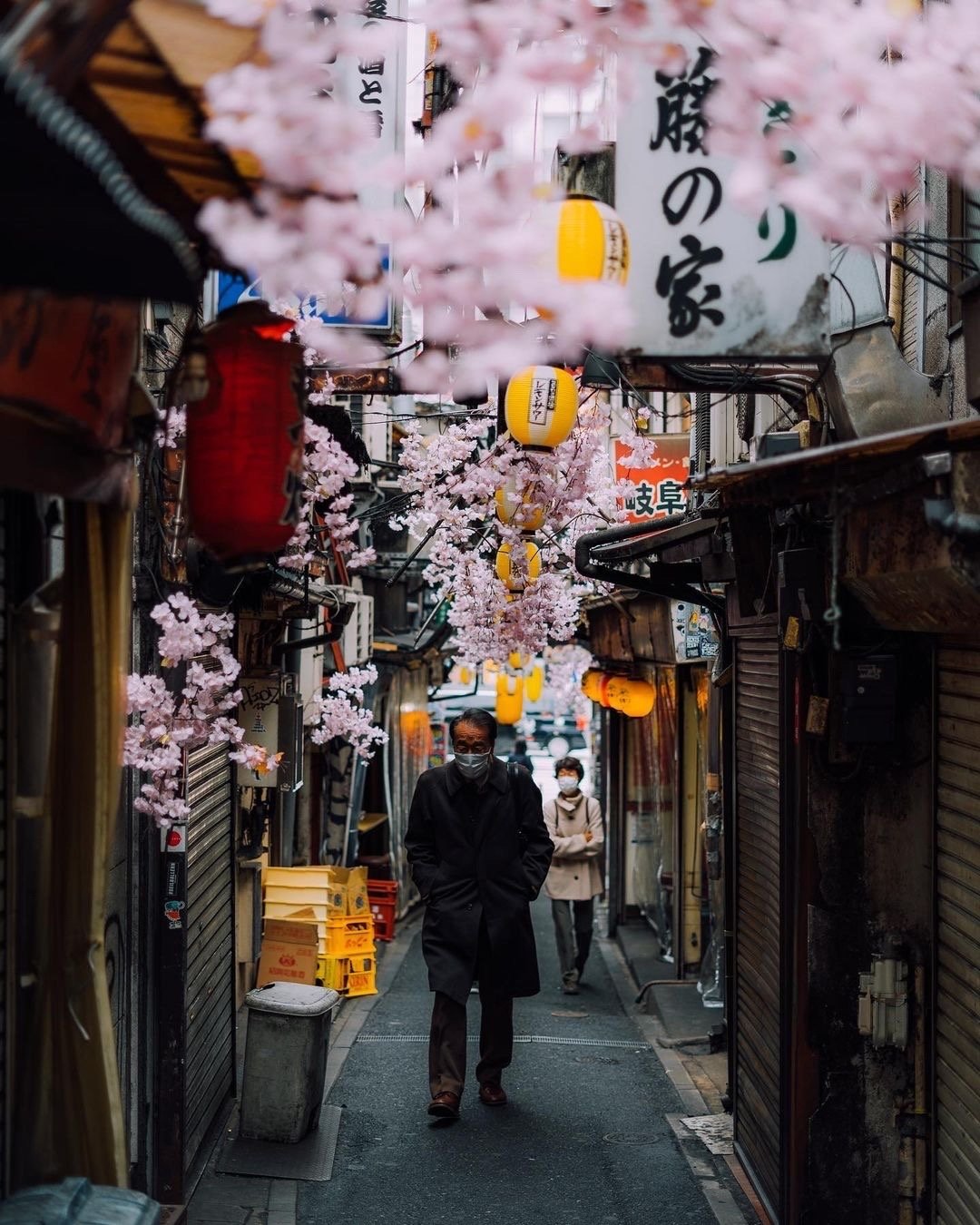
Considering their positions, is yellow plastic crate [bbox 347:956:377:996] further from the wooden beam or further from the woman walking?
the wooden beam

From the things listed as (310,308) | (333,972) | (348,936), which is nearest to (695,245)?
(310,308)

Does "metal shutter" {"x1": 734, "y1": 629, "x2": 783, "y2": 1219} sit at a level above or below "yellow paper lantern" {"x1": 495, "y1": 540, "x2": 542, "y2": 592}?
Answer: below

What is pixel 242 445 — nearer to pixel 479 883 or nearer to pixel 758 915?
pixel 758 915

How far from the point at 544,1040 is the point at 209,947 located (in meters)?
4.54

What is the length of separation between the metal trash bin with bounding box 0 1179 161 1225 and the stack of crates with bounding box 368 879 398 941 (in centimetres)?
1512

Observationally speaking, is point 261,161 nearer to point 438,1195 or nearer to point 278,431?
point 278,431

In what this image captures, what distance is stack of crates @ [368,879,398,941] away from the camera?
19500 mm

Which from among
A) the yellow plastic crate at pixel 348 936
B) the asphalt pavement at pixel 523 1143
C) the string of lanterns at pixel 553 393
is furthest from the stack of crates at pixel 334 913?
the string of lanterns at pixel 553 393

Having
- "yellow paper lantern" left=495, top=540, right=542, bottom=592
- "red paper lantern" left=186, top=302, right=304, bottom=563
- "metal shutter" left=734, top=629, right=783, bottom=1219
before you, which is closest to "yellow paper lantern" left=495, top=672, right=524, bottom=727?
"yellow paper lantern" left=495, top=540, right=542, bottom=592

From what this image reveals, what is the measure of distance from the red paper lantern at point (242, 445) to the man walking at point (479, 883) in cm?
572

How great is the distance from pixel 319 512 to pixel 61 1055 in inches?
340

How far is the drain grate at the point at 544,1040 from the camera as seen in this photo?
42.1 ft

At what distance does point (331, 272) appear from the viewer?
13.3 ft

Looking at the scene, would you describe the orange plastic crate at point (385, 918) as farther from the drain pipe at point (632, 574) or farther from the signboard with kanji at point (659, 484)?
the drain pipe at point (632, 574)
